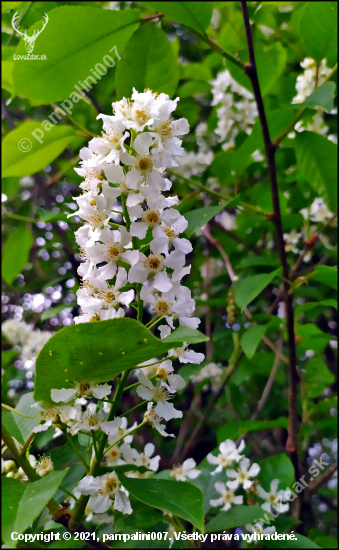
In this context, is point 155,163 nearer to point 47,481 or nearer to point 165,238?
point 165,238

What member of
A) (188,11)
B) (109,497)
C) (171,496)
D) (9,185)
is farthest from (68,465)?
(9,185)

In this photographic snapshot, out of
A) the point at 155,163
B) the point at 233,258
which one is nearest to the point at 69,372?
the point at 155,163

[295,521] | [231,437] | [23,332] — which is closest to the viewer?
[295,521]

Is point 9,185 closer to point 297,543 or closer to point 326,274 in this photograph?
point 326,274

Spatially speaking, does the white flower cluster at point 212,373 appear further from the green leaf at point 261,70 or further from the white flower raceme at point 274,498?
the green leaf at point 261,70

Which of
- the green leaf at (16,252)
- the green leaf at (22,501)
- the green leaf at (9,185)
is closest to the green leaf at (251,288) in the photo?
the green leaf at (22,501)

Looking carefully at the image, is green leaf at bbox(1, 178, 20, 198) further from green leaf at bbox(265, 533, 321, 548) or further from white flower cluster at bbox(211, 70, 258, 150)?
green leaf at bbox(265, 533, 321, 548)

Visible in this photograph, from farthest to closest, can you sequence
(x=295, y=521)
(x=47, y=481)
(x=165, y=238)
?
(x=295, y=521)
(x=165, y=238)
(x=47, y=481)
